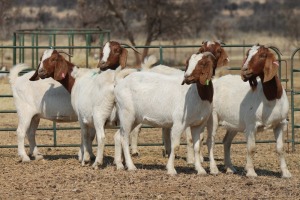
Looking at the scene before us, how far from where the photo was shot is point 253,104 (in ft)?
41.9

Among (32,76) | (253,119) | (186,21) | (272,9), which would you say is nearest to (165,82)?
(253,119)

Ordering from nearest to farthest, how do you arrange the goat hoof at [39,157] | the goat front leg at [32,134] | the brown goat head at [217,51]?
the brown goat head at [217,51], the goat hoof at [39,157], the goat front leg at [32,134]

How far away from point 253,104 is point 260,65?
65 centimetres

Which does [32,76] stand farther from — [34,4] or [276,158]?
[34,4]

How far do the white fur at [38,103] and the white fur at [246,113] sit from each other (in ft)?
8.65

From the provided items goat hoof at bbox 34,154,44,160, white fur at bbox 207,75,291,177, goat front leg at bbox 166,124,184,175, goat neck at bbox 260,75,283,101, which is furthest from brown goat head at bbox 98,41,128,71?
goat neck at bbox 260,75,283,101

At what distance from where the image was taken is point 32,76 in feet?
48.2

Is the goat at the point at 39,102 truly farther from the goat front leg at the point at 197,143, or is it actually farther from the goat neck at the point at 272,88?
the goat neck at the point at 272,88

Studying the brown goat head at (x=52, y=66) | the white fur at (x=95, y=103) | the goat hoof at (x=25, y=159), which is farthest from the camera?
the goat hoof at (x=25, y=159)

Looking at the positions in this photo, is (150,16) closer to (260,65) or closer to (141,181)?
(260,65)

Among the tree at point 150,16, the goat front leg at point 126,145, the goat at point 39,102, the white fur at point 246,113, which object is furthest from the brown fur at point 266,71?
the tree at point 150,16

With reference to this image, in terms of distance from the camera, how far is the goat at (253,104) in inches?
489

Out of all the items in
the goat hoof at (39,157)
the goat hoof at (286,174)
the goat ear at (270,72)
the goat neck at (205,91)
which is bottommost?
the goat hoof at (39,157)

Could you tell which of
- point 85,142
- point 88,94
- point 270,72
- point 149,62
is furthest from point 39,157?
point 270,72
